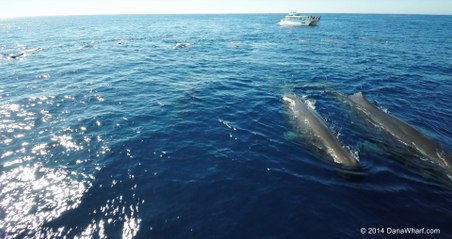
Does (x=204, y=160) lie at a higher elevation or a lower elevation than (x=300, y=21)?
lower

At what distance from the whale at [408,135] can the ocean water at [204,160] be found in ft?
1.93

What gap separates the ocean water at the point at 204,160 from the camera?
9945mm

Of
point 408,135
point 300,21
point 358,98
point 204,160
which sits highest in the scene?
point 300,21

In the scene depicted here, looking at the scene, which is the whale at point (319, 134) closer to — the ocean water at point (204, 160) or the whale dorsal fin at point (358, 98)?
the ocean water at point (204, 160)

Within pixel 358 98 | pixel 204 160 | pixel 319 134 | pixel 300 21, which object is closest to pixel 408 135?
pixel 319 134

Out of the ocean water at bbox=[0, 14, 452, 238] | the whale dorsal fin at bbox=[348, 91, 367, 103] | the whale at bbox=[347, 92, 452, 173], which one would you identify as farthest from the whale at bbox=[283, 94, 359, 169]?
the whale dorsal fin at bbox=[348, 91, 367, 103]

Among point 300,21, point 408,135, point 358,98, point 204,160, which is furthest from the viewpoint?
point 300,21

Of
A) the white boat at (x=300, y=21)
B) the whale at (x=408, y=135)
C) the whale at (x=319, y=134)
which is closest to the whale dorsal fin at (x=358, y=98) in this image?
the whale at (x=408, y=135)

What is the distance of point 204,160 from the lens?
13.7 meters

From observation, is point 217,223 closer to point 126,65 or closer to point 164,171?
point 164,171

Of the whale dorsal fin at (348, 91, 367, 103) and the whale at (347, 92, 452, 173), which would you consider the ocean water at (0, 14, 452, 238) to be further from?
the whale dorsal fin at (348, 91, 367, 103)

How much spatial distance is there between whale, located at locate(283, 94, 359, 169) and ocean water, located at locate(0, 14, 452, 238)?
57 centimetres

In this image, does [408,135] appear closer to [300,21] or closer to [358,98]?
[358,98]

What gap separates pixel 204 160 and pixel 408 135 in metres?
11.9
